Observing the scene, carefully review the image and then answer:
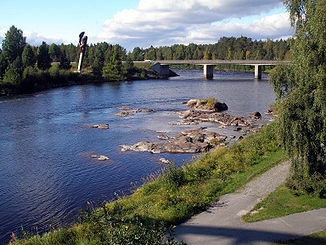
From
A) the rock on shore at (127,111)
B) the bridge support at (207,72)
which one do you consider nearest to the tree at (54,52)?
the bridge support at (207,72)

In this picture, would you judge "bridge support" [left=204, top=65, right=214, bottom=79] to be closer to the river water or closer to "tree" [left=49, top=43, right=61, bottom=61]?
the river water

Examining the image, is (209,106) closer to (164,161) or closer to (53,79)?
(164,161)

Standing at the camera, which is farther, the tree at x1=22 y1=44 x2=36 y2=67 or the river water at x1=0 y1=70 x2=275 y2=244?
the tree at x1=22 y1=44 x2=36 y2=67

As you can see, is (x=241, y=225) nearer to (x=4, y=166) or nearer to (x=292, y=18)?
(x=292, y=18)

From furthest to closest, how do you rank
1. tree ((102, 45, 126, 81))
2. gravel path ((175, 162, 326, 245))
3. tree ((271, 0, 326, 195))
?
1. tree ((102, 45, 126, 81))
2. tree ((271, 0, 326, 195))
3. gravel path ((175, 162, 326, 245))

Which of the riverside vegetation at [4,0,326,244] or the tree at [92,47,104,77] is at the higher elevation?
the tree at [92,47,104,77]

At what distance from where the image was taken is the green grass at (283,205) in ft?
45.0

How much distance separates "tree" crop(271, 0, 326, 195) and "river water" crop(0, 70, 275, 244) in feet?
36.5

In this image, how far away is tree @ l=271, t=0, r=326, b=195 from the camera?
14.2 metres

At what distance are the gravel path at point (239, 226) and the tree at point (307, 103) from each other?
1974 millimetres

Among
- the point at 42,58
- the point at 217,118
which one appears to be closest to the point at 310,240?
the point at 217,118

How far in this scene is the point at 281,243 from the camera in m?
11.6

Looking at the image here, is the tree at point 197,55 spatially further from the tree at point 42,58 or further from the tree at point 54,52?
the tree at point 42,58

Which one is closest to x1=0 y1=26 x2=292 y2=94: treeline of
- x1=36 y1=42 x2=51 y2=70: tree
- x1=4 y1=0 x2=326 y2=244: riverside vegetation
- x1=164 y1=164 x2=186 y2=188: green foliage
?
x1=36 y1=42 x2=51 y2=70: tree
